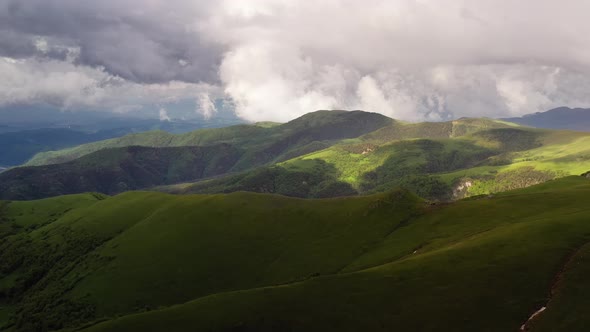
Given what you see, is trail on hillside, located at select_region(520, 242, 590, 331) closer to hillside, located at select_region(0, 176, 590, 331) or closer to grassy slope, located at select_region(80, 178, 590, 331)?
hillside, located at select_region(0, 176, 590, 331)

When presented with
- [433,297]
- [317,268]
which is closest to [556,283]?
[433,297]

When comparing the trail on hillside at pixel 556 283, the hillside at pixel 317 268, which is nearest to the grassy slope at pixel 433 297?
the hillside at pixel 317 268

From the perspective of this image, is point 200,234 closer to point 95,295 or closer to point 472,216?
point 95,295

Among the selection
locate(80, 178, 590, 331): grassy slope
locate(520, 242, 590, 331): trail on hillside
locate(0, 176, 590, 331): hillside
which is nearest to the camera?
locate(520, 242, 590, 331): trail on hillside

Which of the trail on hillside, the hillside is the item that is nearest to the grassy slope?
the hillside

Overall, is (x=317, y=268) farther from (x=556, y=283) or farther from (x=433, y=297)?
(x=556, y=283)

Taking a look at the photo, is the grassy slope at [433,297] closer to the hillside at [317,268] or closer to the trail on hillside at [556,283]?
the hillside at [317,268]
